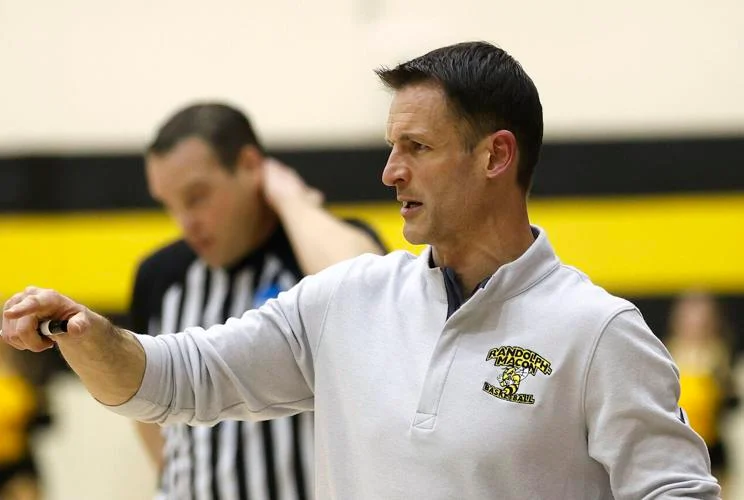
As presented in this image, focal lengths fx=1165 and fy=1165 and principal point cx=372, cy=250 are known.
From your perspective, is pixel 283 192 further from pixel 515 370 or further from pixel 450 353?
pixel 515 370

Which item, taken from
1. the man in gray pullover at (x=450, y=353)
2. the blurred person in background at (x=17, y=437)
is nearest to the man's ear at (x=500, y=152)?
the man in gray pullover at (x=450, y=353)

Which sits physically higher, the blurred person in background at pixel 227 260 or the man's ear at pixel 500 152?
the man's ear at pixel 500 152

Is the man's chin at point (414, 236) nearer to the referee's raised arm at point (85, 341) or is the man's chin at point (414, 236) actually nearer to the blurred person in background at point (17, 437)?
the referee's raised arm at point (85, 341)

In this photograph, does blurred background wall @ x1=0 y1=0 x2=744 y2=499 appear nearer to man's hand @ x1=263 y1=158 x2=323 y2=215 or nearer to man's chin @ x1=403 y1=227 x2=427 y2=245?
man's hand @ x1=263 y1=158 x2=323 y2=215

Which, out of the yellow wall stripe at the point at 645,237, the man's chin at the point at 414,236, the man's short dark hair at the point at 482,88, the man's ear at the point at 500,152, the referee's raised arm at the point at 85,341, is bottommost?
the yellow wall stripe at the point at 645,237

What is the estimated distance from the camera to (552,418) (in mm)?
1956

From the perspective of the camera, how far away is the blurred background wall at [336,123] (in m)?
5.72

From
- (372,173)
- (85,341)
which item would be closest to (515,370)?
(85,341)

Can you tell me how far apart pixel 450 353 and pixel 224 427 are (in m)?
1.36

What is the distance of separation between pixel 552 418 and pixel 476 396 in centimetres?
14

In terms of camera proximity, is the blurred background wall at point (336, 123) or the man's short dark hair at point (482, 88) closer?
the man's short dark hair at point (482, 88)

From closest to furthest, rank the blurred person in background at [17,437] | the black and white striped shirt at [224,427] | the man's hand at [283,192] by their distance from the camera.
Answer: the black and white striped shirt at [224,427]
the man's hand at [283,192]
the blurred person in background at [17,437]

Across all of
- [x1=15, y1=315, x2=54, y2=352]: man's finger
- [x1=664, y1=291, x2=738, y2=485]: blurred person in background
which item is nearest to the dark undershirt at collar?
[x1=15, y1=315, x2=54, y2=352]: man's finger

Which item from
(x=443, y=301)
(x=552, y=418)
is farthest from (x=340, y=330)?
(x=552, y=418)
